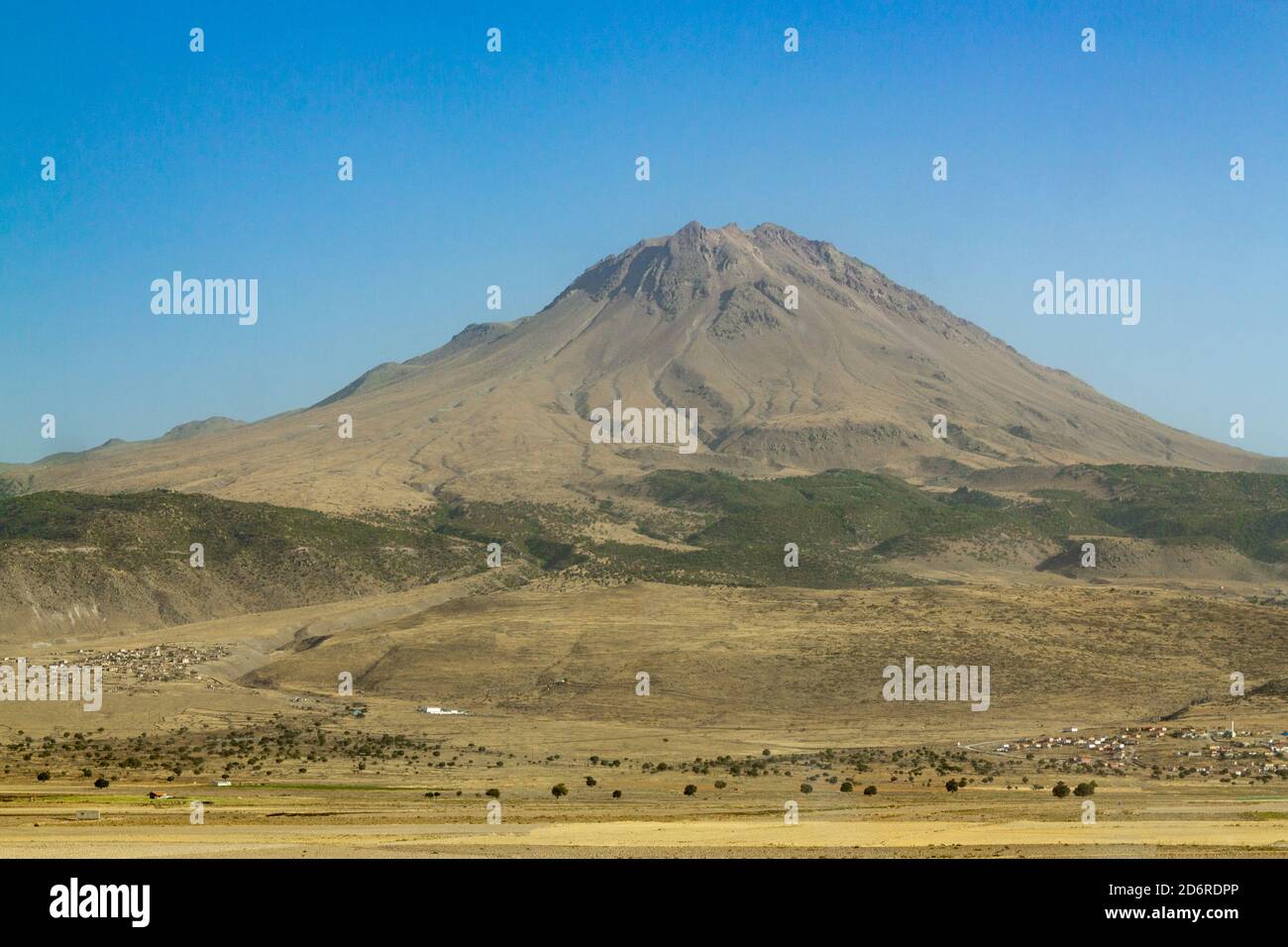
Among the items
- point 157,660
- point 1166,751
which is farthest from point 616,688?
point 1166,751

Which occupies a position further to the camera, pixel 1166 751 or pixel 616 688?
pixel 616 688

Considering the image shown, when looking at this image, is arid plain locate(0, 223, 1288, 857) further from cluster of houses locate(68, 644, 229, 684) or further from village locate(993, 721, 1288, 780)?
cluster of houses locate(68, 644, 229, 684)

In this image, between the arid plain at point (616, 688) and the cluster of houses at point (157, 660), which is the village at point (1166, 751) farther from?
the cluster of houses at point (157, 660)

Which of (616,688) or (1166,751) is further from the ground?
(616,688)

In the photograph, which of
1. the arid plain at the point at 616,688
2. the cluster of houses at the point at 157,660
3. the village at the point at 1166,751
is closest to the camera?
the arid plain at the point at 616,688

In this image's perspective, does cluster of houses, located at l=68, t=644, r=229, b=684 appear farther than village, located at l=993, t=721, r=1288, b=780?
Yes

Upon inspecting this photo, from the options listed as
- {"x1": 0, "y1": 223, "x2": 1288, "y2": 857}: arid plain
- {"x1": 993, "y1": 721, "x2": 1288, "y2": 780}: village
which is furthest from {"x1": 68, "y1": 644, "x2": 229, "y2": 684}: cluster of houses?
{"x1": 993, "y1": 721, "x2": 1288, "y2": 780}: village

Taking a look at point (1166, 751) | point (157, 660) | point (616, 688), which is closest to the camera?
point (1166, 751)

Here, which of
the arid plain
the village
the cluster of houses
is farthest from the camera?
the cluster of houses

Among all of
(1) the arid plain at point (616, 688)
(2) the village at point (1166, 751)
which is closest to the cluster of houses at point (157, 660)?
(1) the arid plain at point (616, 688)

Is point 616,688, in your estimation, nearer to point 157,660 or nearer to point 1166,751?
point 157,660
